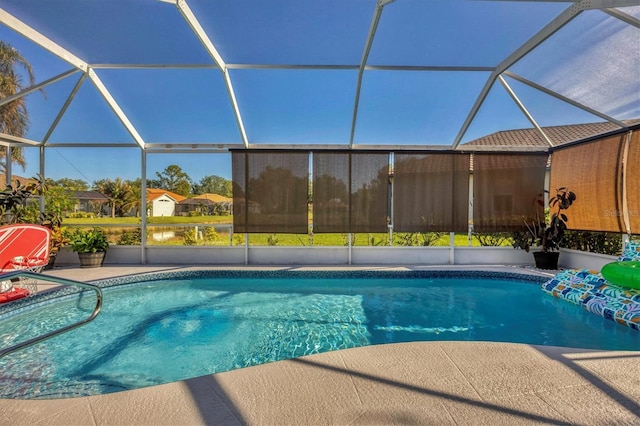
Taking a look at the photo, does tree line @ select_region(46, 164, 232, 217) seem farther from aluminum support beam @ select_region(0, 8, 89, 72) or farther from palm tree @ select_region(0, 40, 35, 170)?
aluminum support beam @ select_region(0, 8, 89, 72)

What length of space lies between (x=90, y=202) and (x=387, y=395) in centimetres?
816

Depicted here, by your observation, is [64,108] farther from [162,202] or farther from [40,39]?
[162,202]

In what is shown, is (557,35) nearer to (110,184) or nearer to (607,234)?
(607,234)

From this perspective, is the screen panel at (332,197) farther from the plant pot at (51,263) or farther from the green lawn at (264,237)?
the plant pot at (51,263)

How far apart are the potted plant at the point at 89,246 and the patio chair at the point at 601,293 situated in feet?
29.3

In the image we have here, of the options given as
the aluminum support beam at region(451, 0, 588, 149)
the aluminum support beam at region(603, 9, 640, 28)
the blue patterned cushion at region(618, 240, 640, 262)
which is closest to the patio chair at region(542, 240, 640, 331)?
the blue patterned cushion at region(618, 240, 640, 262)

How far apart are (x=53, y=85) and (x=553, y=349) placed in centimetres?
847

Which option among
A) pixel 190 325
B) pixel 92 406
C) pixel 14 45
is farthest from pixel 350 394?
pixel 14 45

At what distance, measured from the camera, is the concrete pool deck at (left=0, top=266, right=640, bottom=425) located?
1755 mm

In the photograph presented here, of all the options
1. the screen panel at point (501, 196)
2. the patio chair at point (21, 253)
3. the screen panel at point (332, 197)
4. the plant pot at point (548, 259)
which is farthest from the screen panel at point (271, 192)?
the plant pot at point (548, 259)

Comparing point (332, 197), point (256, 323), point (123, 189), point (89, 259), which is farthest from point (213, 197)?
point (256, 323)

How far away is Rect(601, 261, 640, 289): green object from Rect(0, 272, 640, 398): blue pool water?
64cm

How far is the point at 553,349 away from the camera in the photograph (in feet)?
8.91

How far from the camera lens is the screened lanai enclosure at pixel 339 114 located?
14.0 ft
